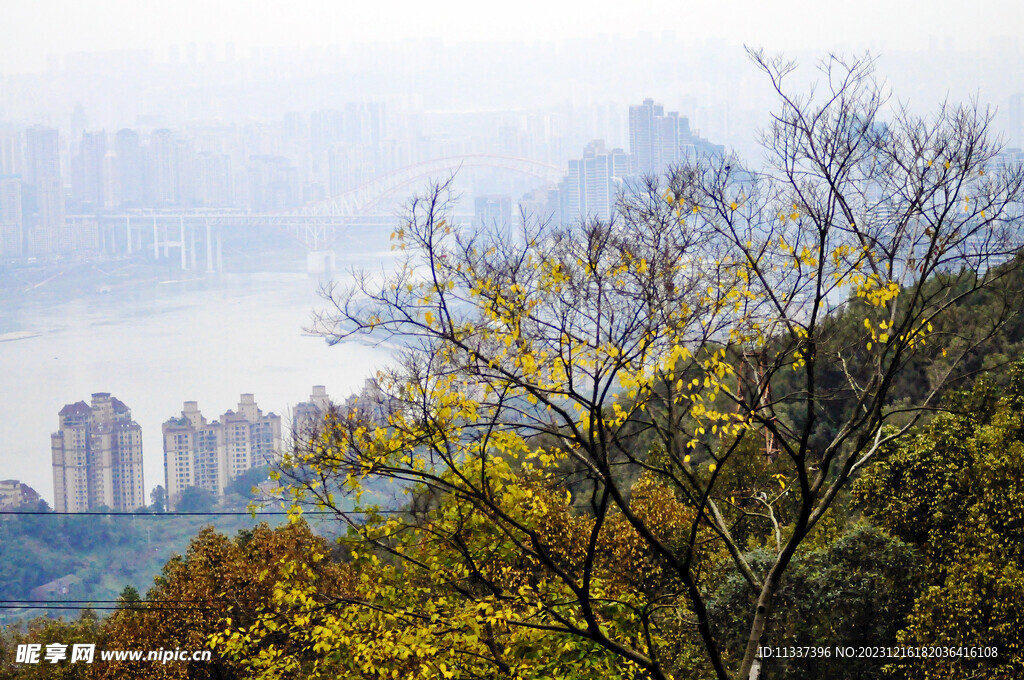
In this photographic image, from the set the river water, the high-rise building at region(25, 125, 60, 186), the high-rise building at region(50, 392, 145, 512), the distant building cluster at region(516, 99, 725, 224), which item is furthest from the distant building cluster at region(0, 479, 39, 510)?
the high-rise building at region(25, 125, 60, 186)

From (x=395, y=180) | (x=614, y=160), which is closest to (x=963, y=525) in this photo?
(x=614, y=160)

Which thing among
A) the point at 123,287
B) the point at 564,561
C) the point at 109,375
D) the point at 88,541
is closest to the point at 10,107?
the point at 123,287

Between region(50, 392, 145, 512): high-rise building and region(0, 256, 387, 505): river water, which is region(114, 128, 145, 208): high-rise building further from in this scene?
region(50, 392, 145, 512): high-rise building

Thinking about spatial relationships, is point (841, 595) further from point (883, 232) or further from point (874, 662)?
point (883, 232)

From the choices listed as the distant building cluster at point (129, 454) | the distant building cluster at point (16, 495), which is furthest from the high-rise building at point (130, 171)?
the distant building cluster at point (16, 495)

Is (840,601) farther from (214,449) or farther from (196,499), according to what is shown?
(214,449)

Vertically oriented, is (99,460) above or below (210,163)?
below
